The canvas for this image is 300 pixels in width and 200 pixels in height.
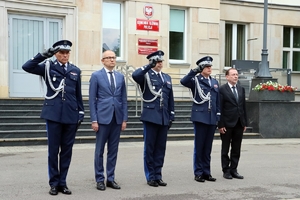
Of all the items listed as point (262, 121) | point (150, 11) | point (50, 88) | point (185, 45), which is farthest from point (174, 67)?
point (50, 88)

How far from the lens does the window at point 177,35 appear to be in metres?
20.0

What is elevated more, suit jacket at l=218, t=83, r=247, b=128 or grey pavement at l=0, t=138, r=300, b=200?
suit jacket at l=218, t=83, r=247, b=128

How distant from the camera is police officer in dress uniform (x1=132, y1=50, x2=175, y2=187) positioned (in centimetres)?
823

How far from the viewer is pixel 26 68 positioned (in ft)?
23.8

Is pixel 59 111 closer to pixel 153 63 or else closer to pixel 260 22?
pixel 153 63

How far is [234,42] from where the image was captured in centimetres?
2309

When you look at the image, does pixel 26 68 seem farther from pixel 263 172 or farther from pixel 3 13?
pixel 3 13

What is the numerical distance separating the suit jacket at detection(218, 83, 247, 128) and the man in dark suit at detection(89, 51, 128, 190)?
191cm

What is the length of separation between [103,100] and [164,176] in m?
2.03

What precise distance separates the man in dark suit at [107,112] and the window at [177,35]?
1214cm

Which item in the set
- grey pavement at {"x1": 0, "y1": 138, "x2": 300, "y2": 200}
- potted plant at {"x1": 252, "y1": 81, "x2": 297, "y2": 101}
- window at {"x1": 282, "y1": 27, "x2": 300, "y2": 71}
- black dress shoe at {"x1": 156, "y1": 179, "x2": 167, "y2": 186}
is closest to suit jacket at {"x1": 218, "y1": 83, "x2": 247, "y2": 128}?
grey pavement at {"x1": 0, "y1": 138, "x2": 300, "y2": 200}

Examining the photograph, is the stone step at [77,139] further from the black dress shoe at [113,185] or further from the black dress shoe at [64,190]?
the black dress shoe at [64,190]

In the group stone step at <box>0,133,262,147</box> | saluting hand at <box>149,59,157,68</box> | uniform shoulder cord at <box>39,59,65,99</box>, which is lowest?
stone step at <box>0,133,262,147</box>

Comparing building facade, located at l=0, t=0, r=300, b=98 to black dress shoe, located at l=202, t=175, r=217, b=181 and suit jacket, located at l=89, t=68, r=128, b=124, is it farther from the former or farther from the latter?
black dress shoe, located at l=202, t=175, r=217, b=181
